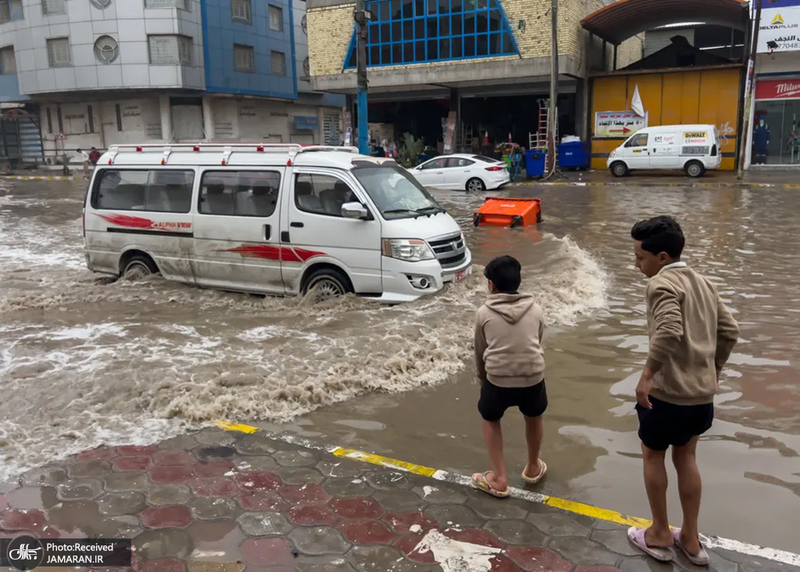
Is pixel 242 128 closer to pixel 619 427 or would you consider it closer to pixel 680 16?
pixel 680 16

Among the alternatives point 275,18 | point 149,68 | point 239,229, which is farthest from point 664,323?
point 275,18

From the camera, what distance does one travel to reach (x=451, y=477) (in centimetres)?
417

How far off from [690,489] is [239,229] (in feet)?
20.8

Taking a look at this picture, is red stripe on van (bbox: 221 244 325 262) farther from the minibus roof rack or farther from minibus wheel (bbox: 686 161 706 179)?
minibus wheel (bbox: 686 161 706 179)

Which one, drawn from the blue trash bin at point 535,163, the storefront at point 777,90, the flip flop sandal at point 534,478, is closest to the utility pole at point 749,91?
the storefront at point 777,90

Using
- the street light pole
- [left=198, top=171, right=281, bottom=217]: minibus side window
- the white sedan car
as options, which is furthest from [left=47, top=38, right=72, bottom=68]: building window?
[left=198, top=171, right=281, bottom=217]: minibus side window

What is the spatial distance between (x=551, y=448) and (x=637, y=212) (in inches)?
486

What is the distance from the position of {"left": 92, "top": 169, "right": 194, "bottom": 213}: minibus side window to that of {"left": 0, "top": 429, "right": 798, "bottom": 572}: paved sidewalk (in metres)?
4.90

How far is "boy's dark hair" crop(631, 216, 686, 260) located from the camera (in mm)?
3121

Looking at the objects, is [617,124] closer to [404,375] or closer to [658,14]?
[658,14]

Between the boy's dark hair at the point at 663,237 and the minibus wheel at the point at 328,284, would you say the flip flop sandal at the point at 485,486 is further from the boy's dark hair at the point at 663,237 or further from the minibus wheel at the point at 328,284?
the minibus wheel at the point at 328,284

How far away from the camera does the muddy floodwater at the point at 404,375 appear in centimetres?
436

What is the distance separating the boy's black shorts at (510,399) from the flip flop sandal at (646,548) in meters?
0.80

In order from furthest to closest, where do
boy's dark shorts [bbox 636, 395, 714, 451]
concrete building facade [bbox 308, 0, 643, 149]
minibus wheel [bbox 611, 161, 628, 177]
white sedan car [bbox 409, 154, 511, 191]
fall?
concrete building facade [bbox 308, 0, 643, 149] → minibus wheel [bbox 611, 161, 628, 177] → white sedan car [bbox 409, 154, 511, 191] → boy's dark shorts [bbox 636, 395, 714, 451]
